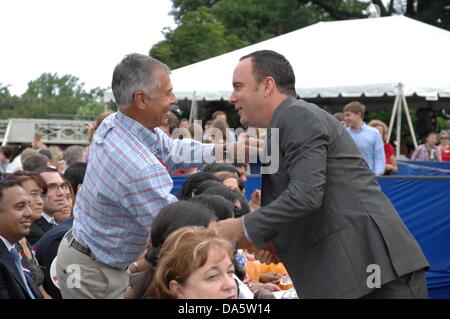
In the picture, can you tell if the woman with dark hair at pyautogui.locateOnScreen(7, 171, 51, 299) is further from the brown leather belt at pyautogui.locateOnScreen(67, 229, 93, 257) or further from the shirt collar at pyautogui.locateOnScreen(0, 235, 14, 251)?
the brown leather belt at pyautogui.locateOnScreen(67, 229, 93, 257)

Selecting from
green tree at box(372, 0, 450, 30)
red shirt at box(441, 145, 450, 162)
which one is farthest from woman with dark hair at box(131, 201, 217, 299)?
green tree at box(372, 0, 450, 30)

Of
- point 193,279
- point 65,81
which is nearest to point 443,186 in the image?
point 193,279

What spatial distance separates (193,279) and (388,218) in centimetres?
107

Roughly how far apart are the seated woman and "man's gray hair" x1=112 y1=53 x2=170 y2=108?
1.08 meters

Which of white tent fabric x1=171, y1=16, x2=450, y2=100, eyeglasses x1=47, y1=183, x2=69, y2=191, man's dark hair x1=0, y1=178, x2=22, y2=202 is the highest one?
white tent fabric x1=171, y1=16, x2=450, y2=100

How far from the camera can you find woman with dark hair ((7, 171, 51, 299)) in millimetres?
5328

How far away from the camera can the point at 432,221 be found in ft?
28.5

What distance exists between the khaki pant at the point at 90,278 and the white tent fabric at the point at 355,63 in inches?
464

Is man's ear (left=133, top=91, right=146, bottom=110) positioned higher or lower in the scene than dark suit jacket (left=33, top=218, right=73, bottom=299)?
higher

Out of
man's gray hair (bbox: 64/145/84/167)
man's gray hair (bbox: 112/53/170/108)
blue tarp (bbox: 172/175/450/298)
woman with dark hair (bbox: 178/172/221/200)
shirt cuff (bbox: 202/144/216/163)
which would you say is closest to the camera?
man's gray hair (bbox: 112/53/170/108)

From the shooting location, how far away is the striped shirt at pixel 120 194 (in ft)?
13.6

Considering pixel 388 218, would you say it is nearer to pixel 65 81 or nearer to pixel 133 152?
pixel 133 152

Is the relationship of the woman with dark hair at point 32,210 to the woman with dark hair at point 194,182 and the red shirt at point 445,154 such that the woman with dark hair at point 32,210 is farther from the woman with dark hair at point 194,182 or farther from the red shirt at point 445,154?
the red shirt at point 445,154

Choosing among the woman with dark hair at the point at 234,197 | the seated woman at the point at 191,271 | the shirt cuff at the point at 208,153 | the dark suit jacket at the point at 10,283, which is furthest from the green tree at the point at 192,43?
the seated woman at the point at 191,271
